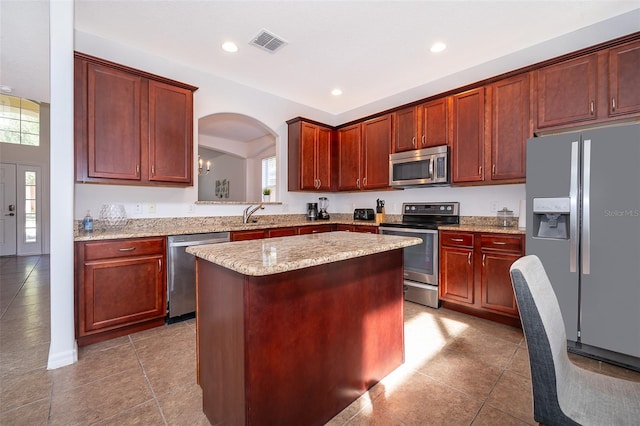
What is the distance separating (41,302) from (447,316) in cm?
467

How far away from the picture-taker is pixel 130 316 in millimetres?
2529

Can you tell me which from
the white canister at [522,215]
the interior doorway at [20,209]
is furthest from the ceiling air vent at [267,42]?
the interior doorway at [20,209]

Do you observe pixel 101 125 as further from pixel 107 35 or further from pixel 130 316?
pixel 130 316

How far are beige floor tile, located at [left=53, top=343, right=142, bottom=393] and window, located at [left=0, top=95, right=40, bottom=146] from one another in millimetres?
7040

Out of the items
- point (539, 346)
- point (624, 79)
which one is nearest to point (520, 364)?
point (539, 346)

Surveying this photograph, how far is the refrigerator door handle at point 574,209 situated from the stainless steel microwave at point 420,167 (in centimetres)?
123

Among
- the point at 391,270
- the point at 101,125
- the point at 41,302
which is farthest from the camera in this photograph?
the point at 41,302

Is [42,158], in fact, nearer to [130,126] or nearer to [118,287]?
[130,126]

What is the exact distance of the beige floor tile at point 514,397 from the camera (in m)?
1.59

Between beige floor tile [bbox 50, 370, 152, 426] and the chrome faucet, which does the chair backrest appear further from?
the chrome faucet

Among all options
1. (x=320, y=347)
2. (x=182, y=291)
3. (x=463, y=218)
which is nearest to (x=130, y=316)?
(x=182, y=291)

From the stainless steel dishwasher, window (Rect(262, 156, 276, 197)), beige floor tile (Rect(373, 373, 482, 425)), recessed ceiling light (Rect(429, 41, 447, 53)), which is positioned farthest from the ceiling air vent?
window (Rect(262, 156, 276, 197))

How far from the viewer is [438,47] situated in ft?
9.91

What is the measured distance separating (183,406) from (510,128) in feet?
11.7
